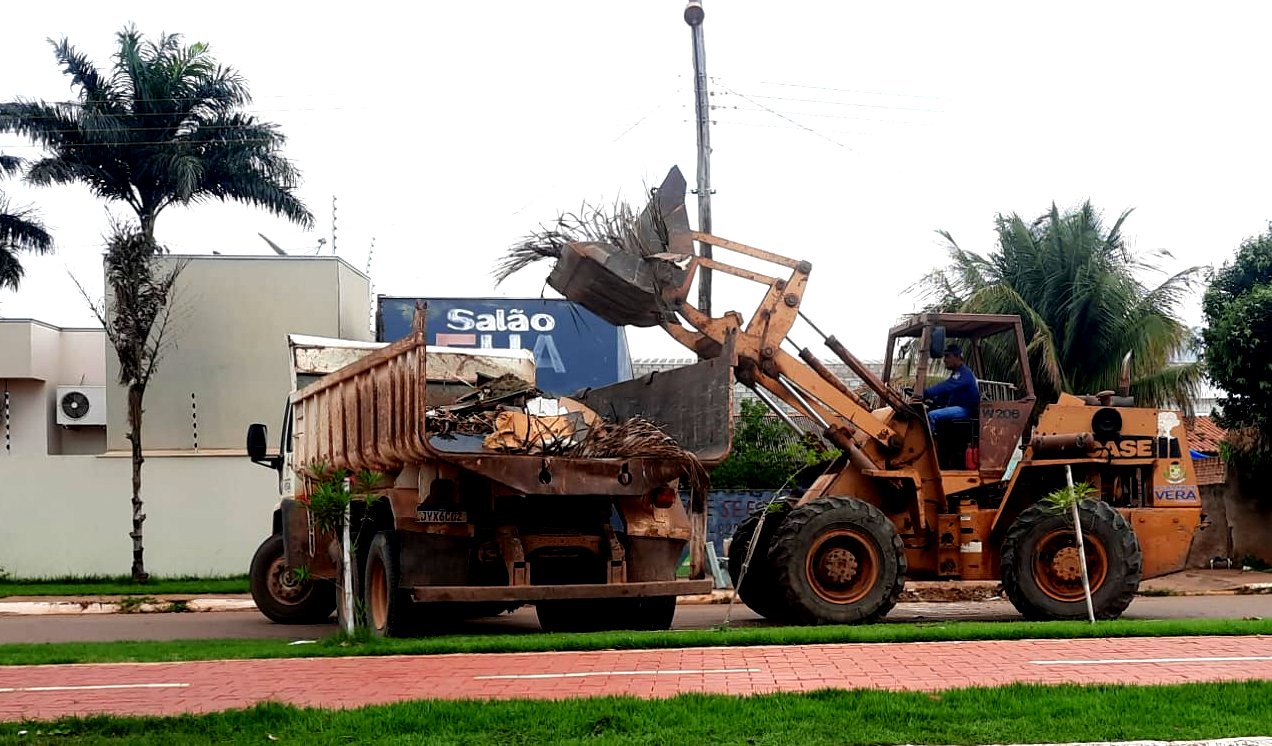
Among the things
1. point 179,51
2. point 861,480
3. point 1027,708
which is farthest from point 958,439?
point 179,51

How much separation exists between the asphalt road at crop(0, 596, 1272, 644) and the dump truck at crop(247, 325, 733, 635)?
211 centimetres

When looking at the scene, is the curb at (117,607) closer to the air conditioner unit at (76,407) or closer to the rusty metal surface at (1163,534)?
the air conditioner unit at (76,407)

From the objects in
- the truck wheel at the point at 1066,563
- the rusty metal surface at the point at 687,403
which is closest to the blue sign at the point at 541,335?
the rusty metal surface at the point at 687,403

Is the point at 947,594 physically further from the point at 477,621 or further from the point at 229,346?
the point at 229,346

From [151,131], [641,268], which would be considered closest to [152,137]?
[151,131]

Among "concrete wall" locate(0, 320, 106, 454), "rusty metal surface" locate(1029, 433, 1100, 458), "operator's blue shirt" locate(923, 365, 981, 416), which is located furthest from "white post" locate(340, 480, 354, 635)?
"concrete wall" locate(0, 320, 106, 454)

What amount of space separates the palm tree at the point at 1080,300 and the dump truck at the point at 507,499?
1186 centimetres

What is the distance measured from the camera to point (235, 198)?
26.0 m

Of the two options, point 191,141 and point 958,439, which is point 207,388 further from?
point 958,439

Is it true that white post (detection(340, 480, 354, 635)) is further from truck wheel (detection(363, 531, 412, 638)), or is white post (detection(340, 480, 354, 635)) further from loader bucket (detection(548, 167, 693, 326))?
loader bucket (detection(548, 167, 693, 326))

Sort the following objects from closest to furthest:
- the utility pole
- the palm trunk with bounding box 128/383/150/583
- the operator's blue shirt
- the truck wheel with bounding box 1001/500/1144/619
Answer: the truck wheel with bounding box 1001/500/1144/619, the operator's blue shirt, the utility pole, the palm trunk with bounding box 128/383/150/583

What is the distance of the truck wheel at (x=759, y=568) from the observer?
41.8 feet

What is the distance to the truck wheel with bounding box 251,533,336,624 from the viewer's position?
51.8ft

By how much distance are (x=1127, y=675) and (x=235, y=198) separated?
2133cm
